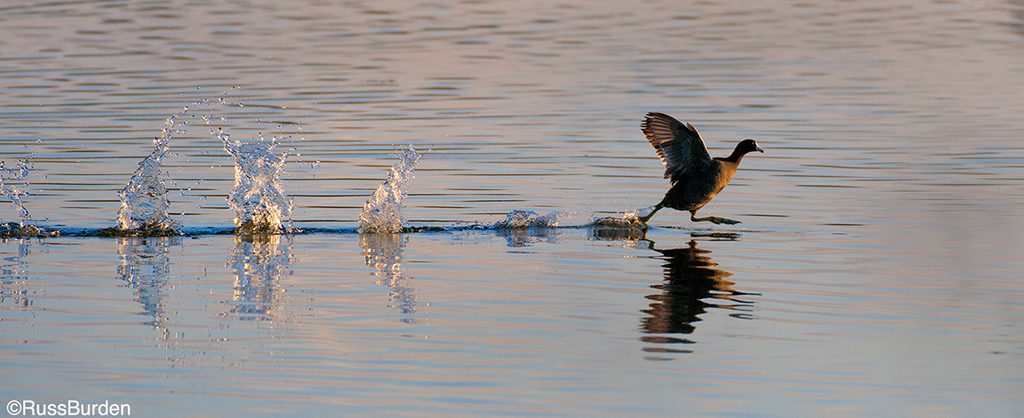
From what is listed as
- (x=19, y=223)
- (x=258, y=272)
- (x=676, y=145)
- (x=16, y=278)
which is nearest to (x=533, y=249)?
(x=676, y=145)

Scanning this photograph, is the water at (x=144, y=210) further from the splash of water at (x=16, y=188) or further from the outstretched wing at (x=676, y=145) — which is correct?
the outstretched wing at (x=676, y=145)

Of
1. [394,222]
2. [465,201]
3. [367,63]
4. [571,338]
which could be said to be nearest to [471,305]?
[571,338]

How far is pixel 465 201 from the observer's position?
16.9 metres

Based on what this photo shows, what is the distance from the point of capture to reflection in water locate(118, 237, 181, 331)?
10984 mm

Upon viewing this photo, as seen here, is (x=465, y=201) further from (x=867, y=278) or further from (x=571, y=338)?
(x=571, y=338)

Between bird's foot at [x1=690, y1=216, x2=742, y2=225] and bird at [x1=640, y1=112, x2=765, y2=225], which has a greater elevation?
bird at [x1=640, y1=112, x2=765, y2=225]

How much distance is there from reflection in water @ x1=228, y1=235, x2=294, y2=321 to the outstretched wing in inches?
126

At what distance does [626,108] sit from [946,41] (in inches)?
569

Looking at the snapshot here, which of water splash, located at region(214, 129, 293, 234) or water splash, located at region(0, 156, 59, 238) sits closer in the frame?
water splash, located at region(0, 156, 59, 238)

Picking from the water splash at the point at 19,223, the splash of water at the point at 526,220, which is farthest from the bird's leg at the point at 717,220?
the water splash at the point at 19,223

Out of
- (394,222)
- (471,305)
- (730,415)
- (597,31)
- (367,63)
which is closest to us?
(730,415)

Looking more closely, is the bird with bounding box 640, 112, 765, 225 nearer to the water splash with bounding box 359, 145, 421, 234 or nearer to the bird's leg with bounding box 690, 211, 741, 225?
the bird's leg with bounding box 690, 211, 741, 225

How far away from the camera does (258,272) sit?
12602 mm

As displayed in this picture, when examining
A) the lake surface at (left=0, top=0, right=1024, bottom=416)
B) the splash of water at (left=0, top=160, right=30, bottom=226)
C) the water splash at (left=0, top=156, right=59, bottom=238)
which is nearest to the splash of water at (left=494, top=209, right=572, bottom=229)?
the lake surface at (left=0, top=0, right=1024, bottom=416)
